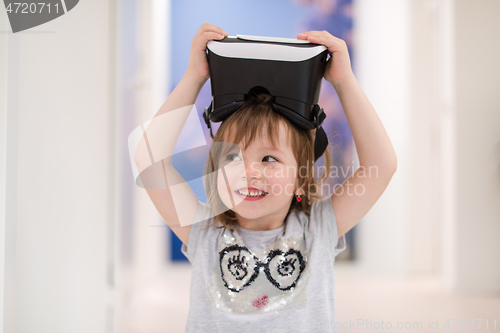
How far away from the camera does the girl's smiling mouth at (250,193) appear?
529 millimetres

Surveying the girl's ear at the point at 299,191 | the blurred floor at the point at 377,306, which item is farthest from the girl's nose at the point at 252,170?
the blurred floor at the point at 377,306

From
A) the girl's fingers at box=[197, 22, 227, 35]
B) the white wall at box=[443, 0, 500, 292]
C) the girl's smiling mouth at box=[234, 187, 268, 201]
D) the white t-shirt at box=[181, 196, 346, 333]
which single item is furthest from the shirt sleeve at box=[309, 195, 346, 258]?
the white wall at box=[443, 0, 500, 292]

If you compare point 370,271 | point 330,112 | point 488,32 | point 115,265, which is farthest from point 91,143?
point 488,32

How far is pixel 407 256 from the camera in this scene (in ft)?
3.22

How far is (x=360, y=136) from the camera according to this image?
0.54 metres

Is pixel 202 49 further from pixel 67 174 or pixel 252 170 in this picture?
pixel 67 174

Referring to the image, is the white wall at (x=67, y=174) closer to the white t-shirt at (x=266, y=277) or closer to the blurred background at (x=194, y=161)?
the blurred background at (x=194, y=161)

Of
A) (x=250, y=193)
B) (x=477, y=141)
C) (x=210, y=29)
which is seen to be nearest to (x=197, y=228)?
(x=250, y=193)

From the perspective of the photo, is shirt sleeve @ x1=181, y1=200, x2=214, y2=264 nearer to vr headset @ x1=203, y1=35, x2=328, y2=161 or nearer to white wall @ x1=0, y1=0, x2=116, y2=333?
vr headset @ x1=203, y1=35, x2=328, y2=161

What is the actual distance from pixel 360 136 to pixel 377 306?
0.59 meters

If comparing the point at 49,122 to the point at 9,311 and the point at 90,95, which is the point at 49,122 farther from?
the point at 9,311

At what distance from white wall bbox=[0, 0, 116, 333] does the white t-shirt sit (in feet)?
1.06

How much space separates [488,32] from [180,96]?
2.50 feet

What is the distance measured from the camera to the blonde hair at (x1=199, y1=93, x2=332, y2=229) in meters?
0.52
